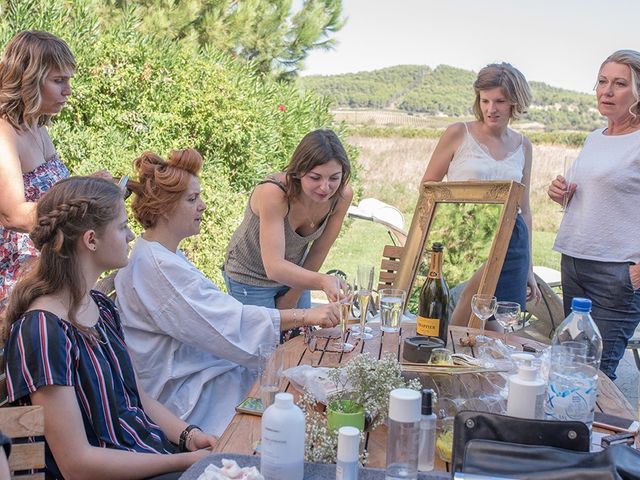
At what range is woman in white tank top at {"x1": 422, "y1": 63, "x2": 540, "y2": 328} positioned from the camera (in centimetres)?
311

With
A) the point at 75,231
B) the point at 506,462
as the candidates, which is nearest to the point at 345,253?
the point at 75,231

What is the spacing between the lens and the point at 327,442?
1.46 metres

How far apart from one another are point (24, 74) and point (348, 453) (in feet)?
6.92

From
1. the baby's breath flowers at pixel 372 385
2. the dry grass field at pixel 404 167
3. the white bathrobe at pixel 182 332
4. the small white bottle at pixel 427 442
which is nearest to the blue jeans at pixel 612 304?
the white bathrobe at pixel 182 332

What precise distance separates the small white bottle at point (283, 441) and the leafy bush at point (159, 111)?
14.2ft

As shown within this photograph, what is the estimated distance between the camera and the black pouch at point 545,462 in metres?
1.17

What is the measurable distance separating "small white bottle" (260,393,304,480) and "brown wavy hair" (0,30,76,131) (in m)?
1.91

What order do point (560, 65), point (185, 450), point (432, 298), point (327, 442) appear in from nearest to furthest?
point (327, 442)
point (185, 450)
point (432, 298)
point (560, 65)

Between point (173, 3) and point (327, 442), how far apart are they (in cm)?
778

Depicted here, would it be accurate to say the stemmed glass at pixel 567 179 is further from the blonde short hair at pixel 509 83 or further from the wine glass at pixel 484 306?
the wine glass at pixel 484 306

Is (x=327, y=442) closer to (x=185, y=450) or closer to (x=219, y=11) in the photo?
(x=185, y=450)

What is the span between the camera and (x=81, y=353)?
5.83 feet

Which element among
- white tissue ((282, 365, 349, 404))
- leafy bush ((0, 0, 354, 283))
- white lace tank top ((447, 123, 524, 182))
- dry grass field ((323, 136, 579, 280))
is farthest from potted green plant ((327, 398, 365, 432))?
dry grass field ((323, 136, 579, 280))

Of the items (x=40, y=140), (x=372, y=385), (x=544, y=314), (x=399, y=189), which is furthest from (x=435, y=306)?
(x=399, y=189)
